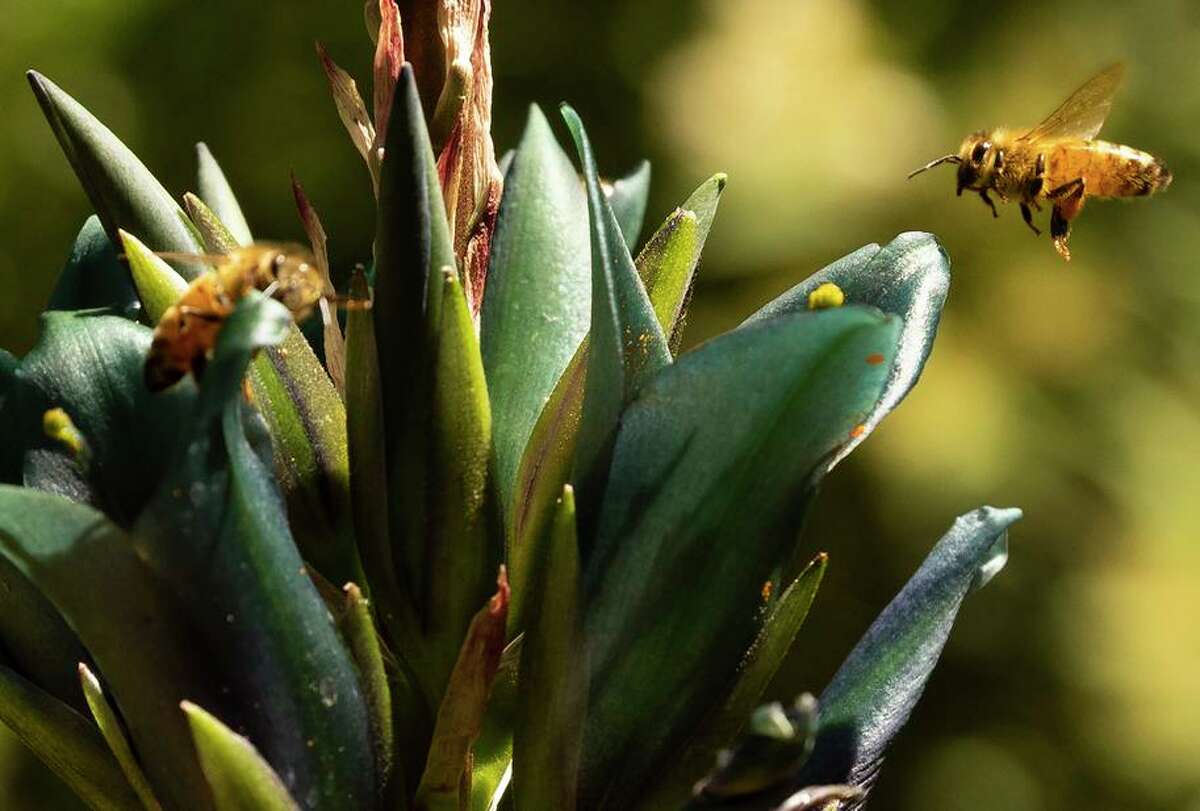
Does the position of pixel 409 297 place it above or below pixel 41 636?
above

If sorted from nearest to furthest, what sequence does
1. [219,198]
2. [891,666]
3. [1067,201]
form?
[891,666] → [219,198] → [1067,201]

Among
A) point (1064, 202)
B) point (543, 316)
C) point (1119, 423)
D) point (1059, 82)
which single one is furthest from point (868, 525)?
point (543, 316)

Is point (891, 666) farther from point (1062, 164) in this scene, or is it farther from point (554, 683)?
point (1062, 164)

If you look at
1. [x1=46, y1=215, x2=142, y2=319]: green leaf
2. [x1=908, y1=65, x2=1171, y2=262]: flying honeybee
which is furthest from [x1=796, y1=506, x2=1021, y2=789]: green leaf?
[x1=908, y1=65, x2=1171, y2=262]: flying honeybee

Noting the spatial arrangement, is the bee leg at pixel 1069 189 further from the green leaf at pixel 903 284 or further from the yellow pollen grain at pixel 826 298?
the yellow pollen grain at pixel 826 298

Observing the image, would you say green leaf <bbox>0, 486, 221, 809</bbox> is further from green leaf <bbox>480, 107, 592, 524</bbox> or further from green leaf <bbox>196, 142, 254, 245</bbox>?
green leaf <bbox>196, 142, 254, 245</bbox>

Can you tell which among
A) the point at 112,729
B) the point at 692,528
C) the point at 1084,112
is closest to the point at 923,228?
the point at 1084,112
